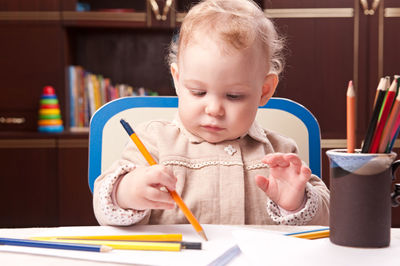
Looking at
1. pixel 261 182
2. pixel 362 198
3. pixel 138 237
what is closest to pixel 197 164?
pixel 261 182

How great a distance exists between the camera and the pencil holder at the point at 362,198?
55 cm

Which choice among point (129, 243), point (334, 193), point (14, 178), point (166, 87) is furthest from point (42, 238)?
point (166, 87)

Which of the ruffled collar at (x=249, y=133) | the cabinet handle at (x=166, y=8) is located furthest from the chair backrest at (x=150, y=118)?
the cabinet handle at (x=166, y=8)

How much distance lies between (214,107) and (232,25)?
0.52 ft

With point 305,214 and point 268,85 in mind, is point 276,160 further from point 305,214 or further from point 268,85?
point 268,85

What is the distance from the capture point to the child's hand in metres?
0.72

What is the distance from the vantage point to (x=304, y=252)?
0.55 meters

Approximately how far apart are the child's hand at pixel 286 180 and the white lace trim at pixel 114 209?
7.0 inches

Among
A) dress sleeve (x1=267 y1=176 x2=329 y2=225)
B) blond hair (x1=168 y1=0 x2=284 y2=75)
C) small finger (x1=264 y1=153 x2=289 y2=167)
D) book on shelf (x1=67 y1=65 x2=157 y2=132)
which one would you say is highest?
blond hair (x1=168 y1=0 x2=284 y2=75)

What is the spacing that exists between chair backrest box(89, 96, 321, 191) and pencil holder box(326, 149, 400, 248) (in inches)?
20.8

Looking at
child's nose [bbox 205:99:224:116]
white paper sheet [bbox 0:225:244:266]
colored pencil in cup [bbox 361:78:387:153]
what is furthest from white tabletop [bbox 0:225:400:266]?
child's nose [bbox 205:99:224:116]

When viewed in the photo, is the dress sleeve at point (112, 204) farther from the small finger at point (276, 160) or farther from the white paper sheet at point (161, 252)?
the small finger at point (276, 160)

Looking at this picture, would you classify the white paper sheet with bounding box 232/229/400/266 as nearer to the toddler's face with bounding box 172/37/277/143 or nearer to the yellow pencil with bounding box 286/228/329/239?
the yellow pencil with bounding box 286/228/329/239

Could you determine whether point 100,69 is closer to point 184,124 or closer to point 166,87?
point 166,87
